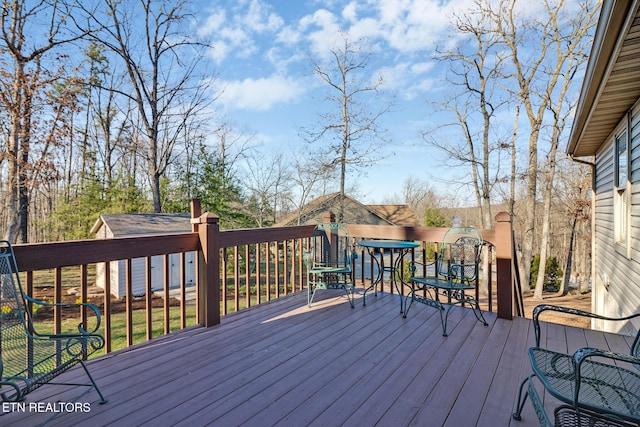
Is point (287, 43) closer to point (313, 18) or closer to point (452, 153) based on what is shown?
point (313, 18)

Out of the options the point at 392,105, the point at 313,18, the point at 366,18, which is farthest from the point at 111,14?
the point at 392,105

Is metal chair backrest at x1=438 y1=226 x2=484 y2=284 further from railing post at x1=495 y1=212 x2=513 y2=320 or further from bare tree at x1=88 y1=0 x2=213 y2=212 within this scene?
bare tree at x1=88 y1=0 x2=213 y2=212

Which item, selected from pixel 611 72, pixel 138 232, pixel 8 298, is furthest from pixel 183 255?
pixel 138 232

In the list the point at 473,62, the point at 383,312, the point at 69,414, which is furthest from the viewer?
the point at 473,62

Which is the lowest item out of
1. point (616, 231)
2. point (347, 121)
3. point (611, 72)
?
point (616, 231)

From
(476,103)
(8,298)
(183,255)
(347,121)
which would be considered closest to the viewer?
(8,298)

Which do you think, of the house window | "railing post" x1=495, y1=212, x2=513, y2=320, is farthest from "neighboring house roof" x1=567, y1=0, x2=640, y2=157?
"railing post" x1=495, y1=212, x2=513, y2=320

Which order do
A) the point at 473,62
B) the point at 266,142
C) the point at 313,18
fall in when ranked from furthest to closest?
the point at 266,142 → the point at 473,62 → the point at 313,18

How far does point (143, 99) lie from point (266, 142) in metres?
4.74

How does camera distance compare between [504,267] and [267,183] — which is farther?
[267,183]

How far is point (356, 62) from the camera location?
1302 centimetres

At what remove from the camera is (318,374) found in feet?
7.16

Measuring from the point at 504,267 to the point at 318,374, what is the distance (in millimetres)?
2362

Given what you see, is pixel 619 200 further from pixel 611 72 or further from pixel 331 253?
pixel 331 253
